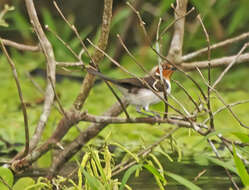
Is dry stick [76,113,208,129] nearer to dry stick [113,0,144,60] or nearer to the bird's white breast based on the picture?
the bird's white breast

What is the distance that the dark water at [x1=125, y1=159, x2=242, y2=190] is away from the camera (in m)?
4.36

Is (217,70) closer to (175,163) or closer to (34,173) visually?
(175,163)

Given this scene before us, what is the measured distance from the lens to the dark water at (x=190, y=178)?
436cm

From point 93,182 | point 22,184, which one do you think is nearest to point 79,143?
point 22,184

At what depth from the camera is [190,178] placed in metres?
4.60

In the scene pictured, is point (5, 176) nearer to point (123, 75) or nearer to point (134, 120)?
point (134, 120)

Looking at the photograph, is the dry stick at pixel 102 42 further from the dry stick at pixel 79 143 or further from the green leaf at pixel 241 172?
the green leaf at pixel 241 172

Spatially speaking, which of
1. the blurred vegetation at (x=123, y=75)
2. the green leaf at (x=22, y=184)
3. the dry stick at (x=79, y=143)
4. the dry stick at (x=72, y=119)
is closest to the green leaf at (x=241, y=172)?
the blurred vegetation at (x=123, y=75)

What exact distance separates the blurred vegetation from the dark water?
62mm

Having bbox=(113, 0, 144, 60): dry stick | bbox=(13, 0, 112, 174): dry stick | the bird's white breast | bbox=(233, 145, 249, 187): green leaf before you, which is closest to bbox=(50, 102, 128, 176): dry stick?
bbox=(13, 0, 112, 174): dry stick

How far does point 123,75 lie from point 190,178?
2.96m

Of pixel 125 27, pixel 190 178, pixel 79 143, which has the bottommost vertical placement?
pixel 190 178

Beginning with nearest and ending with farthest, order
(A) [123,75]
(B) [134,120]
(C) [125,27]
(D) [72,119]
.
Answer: (B) [134,120], (D) [72,119], (A) [123,75], (C) [125,27]

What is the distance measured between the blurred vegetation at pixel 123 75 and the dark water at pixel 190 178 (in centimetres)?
6
